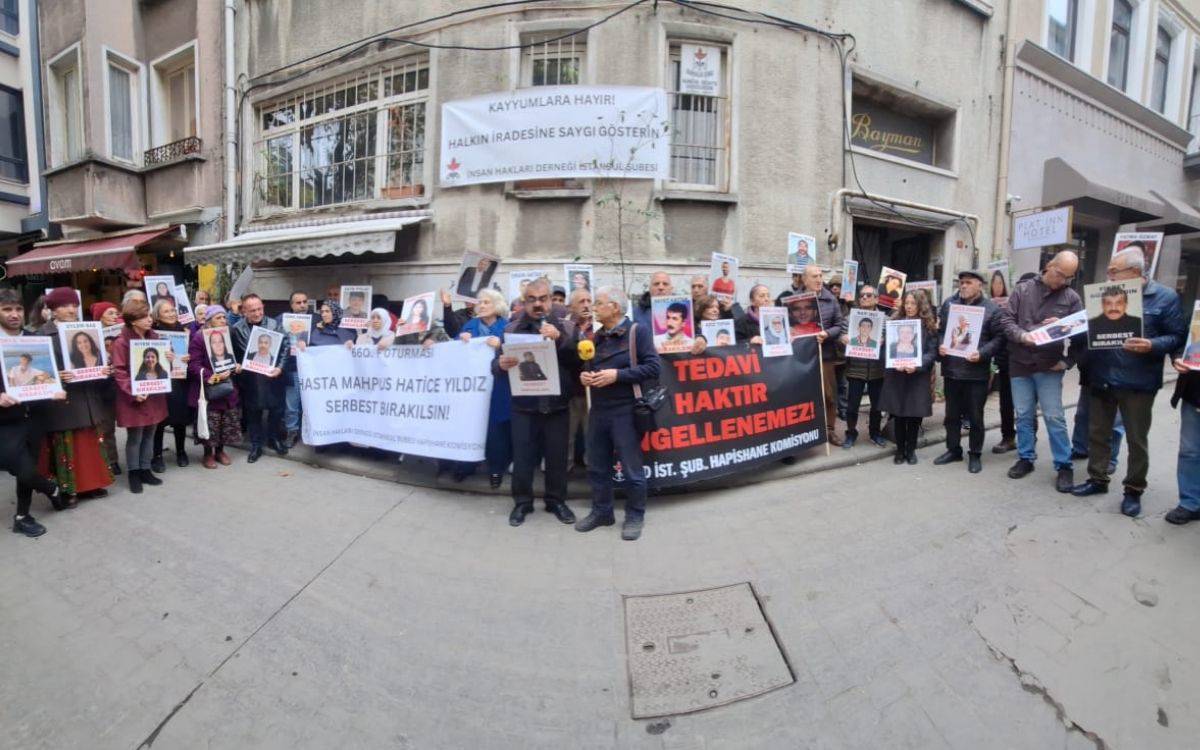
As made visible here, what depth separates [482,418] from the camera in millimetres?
4926

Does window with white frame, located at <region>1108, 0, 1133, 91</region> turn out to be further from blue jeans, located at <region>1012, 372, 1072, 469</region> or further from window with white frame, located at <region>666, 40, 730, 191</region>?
blue jeans, located at <region>1012, 372, 1072, 469</region>

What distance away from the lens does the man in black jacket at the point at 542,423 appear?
4418mm

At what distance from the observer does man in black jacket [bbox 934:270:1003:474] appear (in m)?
5.14

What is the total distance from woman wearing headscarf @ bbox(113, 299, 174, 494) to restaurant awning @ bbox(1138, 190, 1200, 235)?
708 inches

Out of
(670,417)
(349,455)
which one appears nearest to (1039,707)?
(670,417)

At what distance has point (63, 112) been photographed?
41.9 ft

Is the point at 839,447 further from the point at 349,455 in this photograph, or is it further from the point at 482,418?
the point at 349,455

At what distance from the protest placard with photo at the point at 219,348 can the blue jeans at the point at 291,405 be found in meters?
0.62

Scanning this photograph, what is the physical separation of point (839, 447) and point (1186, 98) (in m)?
17.7

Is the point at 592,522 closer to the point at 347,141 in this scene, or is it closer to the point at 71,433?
the point at 71,433

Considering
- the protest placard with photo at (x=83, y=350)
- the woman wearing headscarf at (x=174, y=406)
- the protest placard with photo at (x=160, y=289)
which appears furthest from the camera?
the protest placard with photo at (x=160, y=289)

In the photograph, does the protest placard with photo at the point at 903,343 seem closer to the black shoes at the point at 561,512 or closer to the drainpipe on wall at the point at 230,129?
the black shoes at the point at 561,512

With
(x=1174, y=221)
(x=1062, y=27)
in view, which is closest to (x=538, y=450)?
(x=1062, y=27)

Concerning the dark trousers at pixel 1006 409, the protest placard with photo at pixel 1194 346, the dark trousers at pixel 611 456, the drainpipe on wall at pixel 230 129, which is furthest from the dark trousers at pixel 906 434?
the drainpipe on wall at pixel 230 129
